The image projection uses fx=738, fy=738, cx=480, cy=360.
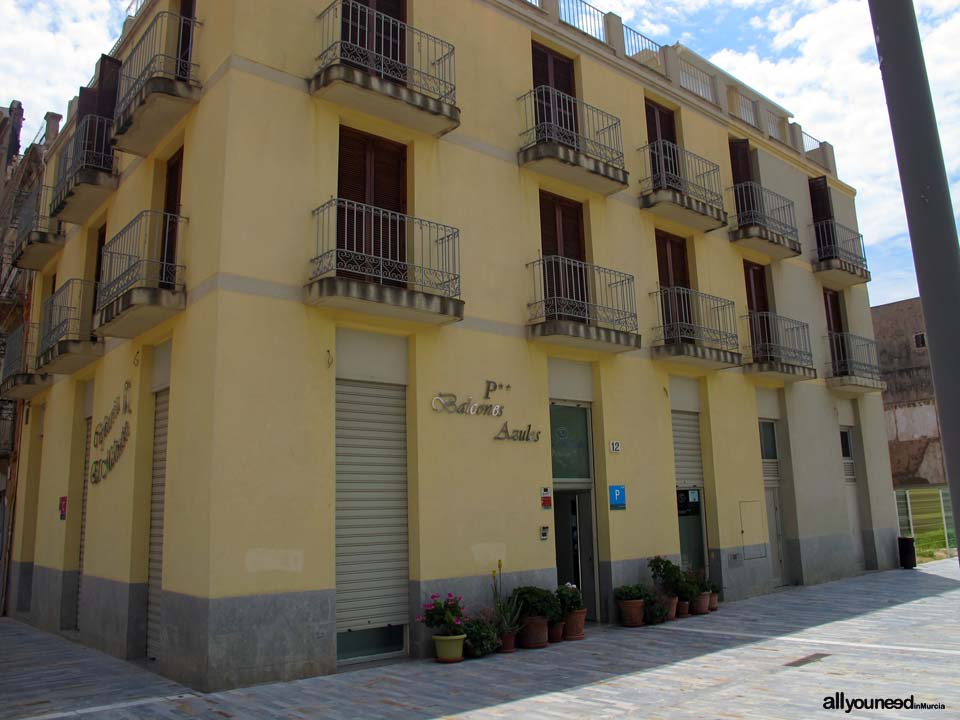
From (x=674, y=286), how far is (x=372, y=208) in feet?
27.9

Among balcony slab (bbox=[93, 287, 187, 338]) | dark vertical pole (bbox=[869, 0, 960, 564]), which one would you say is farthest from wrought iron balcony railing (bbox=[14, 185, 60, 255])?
dark vertical pole (bbox=[869, 0, 960, 564])

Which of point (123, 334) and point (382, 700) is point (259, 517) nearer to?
point (382, 700)

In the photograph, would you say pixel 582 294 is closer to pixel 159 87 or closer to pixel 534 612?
pixel 534 612

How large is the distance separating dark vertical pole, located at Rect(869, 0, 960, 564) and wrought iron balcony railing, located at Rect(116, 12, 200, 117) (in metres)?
10.7

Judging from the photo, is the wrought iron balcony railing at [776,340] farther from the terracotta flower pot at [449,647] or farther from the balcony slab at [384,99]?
the terracotta flower pot at [449,647]

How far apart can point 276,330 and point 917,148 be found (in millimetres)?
8738

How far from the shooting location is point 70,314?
615 inches

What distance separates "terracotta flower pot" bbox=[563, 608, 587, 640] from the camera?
1247 cm

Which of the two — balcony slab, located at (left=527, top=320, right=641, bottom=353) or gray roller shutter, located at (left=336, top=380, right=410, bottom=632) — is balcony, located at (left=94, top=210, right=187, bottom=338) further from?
balcony slab, located at (left=527, top=320, right=641, bottom=353)

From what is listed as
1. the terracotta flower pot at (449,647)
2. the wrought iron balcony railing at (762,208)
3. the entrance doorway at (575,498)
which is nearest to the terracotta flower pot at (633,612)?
the entrance doorway at (575,498)

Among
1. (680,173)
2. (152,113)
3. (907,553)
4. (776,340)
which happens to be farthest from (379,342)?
(907,553)

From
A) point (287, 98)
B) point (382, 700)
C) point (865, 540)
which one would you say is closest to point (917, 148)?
point (382, 700)

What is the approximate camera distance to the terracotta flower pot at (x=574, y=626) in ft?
40.9

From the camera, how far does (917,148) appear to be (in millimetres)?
3188
